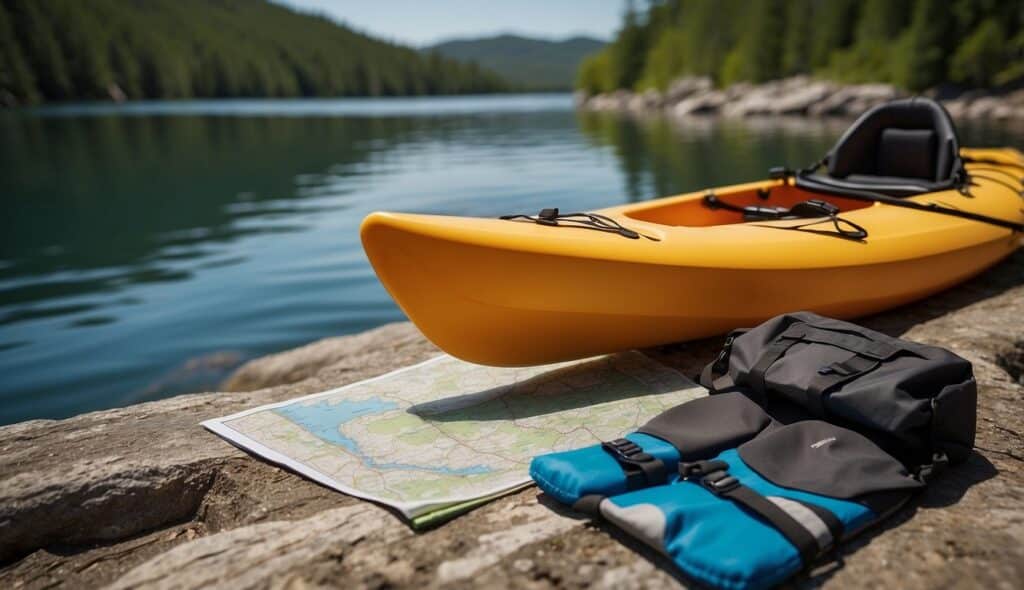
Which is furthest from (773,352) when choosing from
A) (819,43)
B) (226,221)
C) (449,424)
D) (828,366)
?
(819,43)

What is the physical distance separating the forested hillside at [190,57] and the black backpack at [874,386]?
80.1 meters

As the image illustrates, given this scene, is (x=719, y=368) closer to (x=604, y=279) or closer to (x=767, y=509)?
(x=604, y=279)

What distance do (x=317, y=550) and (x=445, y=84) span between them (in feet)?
445

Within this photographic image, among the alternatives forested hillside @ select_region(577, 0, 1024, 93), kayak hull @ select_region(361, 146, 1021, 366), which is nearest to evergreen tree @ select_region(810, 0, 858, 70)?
forested hillside @ select_region(577, 0, 1024, 93)

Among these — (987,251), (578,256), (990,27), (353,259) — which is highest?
(990,27)

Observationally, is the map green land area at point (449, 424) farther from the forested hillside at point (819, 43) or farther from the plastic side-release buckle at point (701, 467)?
the forested hillside at point (819, 43)

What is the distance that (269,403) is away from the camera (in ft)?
11.4

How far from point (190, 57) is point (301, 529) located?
11169 centimetres

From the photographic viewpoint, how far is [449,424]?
3006 millimetres

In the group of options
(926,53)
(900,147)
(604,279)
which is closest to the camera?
(604,279)

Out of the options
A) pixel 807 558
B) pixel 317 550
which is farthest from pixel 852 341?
pixel 317 550

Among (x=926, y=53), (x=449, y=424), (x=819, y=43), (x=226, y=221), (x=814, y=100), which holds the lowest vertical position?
(x=226, y=221)

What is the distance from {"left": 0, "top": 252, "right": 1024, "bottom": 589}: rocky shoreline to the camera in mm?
1960

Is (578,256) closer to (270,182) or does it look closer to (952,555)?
(952,555)
